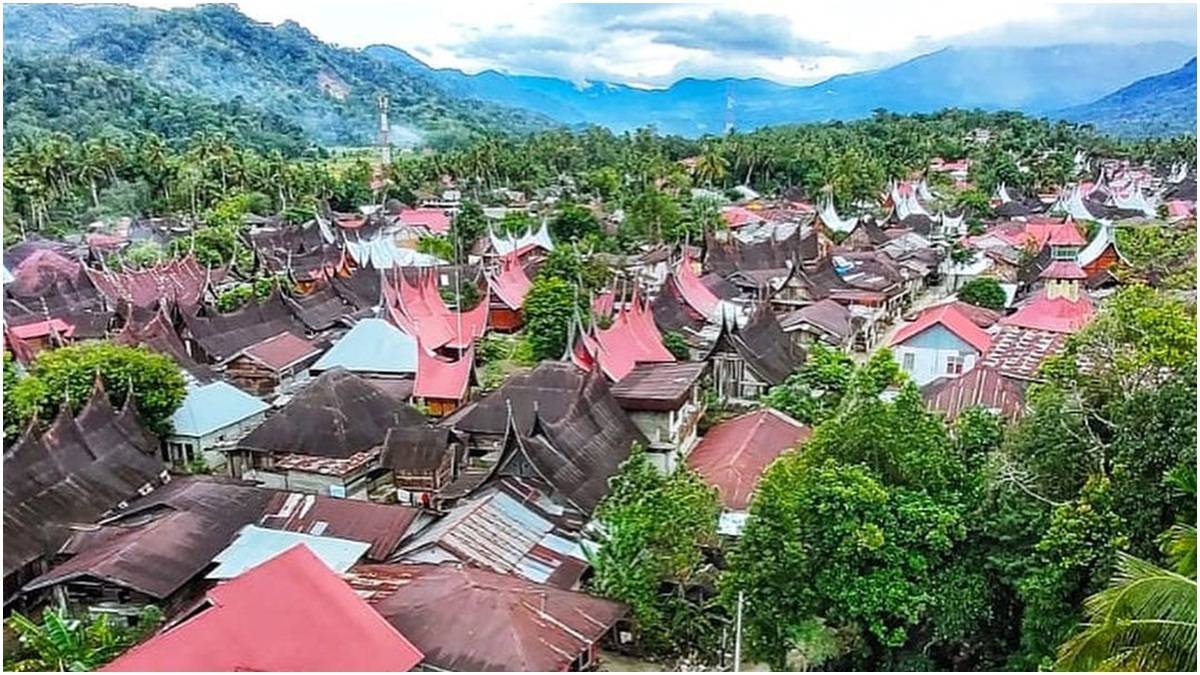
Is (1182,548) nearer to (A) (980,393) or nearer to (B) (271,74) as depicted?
(A) (980,393)

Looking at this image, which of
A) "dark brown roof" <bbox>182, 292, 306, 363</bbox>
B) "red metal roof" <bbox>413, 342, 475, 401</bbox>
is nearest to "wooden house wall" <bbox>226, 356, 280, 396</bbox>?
"dark brown roof" <bbox>182, 292, 306, 363</bbox>

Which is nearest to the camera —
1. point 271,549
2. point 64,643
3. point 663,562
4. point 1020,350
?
point 64,643

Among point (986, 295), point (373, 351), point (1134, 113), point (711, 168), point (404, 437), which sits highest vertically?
point (1134, 113)

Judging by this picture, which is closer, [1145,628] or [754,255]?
[1145,628]

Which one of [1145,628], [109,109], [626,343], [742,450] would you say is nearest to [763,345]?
[626,343]

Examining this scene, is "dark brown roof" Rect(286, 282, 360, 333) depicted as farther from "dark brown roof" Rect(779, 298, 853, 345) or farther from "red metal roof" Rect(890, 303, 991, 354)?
"red metal roof" Rect(890, 303, 991, 354)
